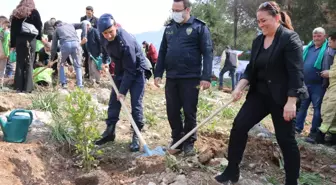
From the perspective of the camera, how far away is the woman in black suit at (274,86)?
2869 mm

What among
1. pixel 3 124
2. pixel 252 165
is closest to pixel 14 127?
pixel 3 124

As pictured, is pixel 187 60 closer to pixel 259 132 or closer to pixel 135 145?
pixel 135 145

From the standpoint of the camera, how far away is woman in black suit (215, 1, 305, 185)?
287cm

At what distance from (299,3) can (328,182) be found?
541 inches

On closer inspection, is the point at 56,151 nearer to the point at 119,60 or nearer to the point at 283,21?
the point at 119,60

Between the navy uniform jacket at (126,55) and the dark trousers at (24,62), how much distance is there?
2.60 metres

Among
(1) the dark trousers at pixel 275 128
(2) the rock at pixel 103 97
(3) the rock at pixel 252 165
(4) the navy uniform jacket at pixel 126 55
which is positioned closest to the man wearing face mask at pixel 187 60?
(4) the navy uniform jacket at pixel 126 55

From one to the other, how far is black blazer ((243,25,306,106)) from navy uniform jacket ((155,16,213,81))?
3.06ft

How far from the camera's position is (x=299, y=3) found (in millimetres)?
15891

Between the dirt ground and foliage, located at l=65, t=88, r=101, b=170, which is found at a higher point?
foliage, located at l=65, t=88, r=101, b=170

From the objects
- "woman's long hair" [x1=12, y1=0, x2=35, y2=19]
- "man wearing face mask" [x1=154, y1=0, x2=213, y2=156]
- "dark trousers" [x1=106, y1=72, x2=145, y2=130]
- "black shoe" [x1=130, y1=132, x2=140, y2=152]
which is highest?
"woman's long hair" [x1=12, y1=0, x2=35, y2=19]

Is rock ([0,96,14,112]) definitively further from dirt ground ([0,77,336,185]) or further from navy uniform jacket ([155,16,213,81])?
navy uniform jacket ([155,16,213,81])

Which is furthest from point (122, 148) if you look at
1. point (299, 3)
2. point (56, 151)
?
point (299, 3)

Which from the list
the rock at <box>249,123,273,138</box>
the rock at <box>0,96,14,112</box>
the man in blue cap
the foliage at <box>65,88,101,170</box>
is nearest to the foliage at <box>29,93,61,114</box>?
the rock at <box>0,96,14,112</box>
